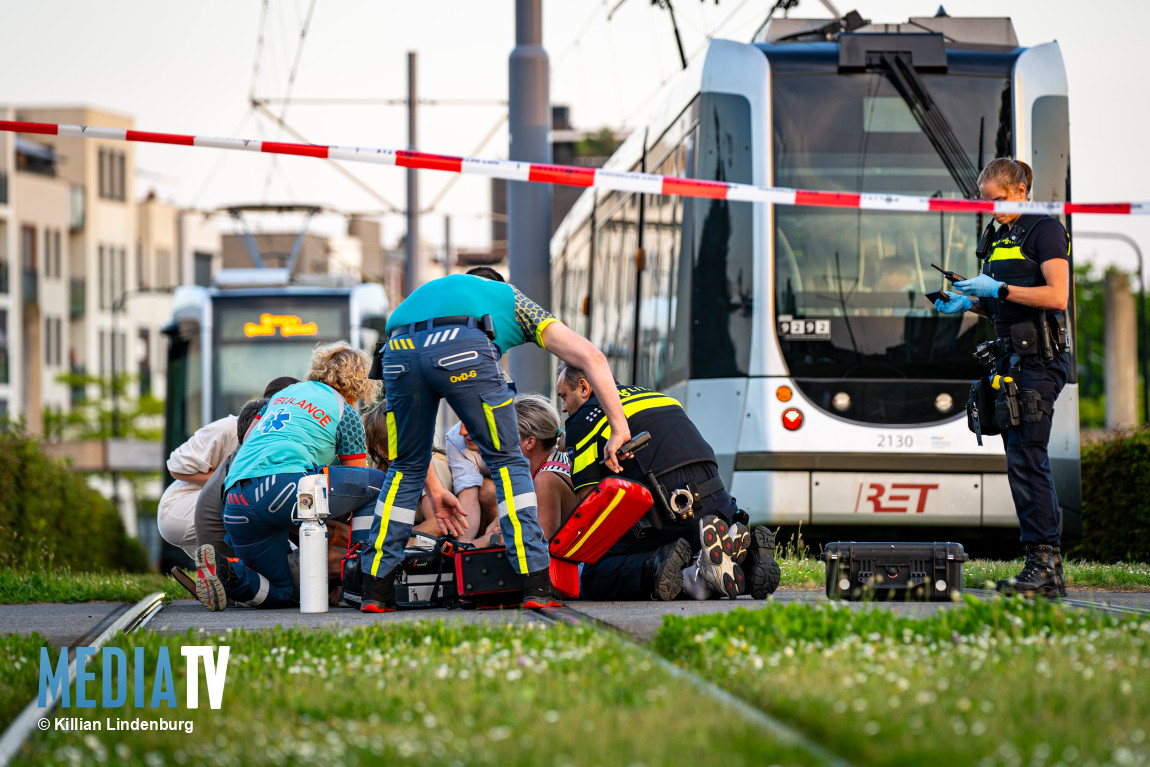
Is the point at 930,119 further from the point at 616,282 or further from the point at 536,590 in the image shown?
the point at 536,590

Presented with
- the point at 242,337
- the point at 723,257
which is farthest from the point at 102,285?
the point at 723,257

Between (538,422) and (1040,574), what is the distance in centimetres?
246

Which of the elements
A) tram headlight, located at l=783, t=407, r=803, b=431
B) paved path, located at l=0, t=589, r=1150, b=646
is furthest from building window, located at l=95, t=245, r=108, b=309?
paved path, located at l=0, t=589, r=1150, b=646

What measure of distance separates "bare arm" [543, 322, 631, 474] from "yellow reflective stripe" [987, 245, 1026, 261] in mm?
1909

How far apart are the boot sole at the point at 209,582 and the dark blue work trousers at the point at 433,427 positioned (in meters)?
0.84

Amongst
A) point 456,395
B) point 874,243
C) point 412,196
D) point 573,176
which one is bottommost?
point 456,395

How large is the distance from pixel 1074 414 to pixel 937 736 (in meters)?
7.19

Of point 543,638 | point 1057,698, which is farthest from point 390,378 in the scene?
point 1057,698

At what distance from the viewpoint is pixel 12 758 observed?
130 inches

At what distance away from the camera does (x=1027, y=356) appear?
262 inches

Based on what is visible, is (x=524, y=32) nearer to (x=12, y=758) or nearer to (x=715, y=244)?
(x=715, y=244)

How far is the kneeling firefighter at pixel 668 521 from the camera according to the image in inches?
267

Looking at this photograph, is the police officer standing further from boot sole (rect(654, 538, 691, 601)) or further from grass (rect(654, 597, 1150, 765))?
grass (rect(654, 597, 1150, 765))

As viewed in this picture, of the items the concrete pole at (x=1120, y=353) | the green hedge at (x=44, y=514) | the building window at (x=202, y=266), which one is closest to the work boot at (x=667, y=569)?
the green hedge at (x=44, y=514)
